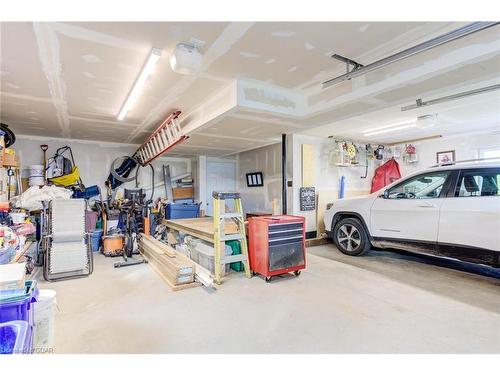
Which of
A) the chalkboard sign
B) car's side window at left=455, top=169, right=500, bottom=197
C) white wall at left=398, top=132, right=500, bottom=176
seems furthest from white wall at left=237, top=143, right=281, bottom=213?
white wall at left=398, top=132, right=500, bottom=176

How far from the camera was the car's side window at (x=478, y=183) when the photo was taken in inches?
138

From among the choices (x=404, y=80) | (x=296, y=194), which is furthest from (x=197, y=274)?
(x=404, y=80)

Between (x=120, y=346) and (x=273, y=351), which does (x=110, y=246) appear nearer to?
(x=120, y=346)

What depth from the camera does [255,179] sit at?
7461 millimetres

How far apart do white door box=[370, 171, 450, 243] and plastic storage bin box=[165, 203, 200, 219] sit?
426cm

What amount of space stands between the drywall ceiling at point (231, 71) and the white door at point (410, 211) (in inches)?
54.1

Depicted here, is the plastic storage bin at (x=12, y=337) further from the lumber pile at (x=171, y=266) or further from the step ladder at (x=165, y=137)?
the step ladder at (x=165, y=137)

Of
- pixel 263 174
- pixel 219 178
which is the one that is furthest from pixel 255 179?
pixel 219 178

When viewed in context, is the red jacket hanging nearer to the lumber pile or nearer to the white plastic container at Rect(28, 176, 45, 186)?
the lumber pile

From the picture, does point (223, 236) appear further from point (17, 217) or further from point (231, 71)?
point (17, 217)

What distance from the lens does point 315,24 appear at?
2.20m

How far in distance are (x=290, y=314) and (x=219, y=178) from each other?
6.03 m

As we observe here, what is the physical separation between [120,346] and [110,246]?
142 inches

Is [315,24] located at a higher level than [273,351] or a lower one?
higher
